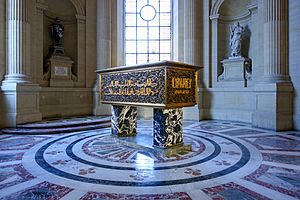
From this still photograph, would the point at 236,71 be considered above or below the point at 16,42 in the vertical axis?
below

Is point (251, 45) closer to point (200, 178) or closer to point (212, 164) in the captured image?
point (212, 164)

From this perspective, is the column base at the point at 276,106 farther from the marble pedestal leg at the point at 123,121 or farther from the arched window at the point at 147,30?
the arched window at the point at 147,30

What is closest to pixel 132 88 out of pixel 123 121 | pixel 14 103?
pixel 123 121

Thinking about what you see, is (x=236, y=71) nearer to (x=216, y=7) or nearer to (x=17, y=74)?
(x=216, y=7)

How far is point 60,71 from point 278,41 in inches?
322

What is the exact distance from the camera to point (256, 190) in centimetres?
287

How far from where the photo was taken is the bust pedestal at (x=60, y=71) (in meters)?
9.70

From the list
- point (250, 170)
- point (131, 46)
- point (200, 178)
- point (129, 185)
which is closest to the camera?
point (129, 185)

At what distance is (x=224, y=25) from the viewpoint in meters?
10.3

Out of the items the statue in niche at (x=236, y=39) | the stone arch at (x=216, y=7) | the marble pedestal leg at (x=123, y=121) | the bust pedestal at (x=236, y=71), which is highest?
the stone arch at (x=216, y=7)

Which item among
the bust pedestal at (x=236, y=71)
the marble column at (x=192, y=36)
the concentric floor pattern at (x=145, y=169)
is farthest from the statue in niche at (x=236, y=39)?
the concentric floor pattern at (x=145, y=169)

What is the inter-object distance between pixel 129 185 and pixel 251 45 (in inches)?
325

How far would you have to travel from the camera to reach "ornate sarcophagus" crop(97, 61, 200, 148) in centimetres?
→ 439

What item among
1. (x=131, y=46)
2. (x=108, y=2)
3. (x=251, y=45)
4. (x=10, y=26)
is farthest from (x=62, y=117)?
(x=251, y=45)
